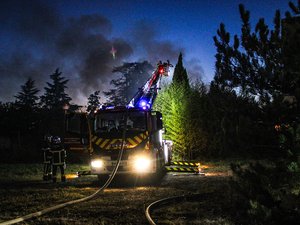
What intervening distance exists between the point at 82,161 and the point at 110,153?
42.0ft

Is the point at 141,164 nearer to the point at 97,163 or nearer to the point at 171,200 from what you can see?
the point at 97,163

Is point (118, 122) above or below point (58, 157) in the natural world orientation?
above

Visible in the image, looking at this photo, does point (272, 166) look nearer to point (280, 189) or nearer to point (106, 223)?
point (280, 189)

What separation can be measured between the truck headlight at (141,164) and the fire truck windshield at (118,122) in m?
0.93

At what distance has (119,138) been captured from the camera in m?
12.0

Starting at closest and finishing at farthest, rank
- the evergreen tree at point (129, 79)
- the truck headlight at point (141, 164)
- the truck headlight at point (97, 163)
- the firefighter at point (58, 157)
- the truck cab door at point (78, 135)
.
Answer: the truck headlight at point (141, 164)
the truck headlight at point (97, 163)
the truck cab door at point (78, 135)
the firefighter at point (58, 157)
the evergreen tree at point (129, 79)

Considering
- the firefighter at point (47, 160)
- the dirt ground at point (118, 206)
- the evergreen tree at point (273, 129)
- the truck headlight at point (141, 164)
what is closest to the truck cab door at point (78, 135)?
the firefighter at point (47, 160)

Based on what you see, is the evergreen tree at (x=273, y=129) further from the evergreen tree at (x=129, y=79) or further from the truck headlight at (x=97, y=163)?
the evergreen tree at (x=129, y=79)

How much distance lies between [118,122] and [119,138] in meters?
0.61

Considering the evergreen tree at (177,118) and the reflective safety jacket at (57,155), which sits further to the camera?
the evergreen tree at (177,118)

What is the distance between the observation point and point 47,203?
26.6ft

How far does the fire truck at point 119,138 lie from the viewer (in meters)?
11.8

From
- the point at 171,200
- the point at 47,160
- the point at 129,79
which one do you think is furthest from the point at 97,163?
the point at 129,79

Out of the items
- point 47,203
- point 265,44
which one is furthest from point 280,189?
point 47,203
